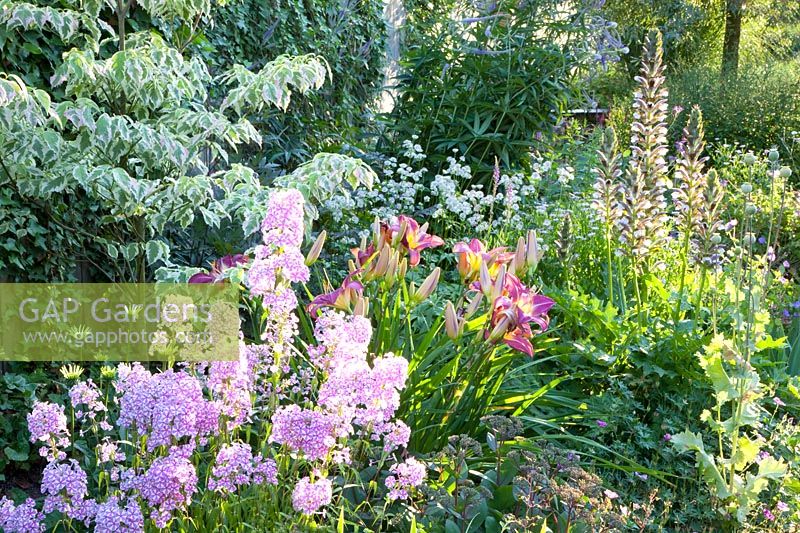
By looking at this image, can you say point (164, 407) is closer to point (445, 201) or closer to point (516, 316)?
point (516, 316)

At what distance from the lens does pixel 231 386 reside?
77.3 inches

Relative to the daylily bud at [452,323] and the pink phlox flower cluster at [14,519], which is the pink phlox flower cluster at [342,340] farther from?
the pink phlox flower cluster at [14,519]

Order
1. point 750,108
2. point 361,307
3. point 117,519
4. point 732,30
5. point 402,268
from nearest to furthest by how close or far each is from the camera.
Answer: point 117,519 < point 361,307 < point 402,268 < point 750,108 < point 732,30

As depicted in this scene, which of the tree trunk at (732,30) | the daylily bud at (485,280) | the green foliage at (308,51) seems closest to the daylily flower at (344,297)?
the daylily bud at (485,280)

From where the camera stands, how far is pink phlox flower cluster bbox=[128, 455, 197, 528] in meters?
1.75

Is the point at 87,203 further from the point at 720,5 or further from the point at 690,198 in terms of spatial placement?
the point at 720,5

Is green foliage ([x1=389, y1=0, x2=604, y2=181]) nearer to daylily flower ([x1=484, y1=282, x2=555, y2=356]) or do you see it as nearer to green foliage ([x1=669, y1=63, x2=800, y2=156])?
daylily flower ([x1=484, y1=282, x2=555, y2=356])

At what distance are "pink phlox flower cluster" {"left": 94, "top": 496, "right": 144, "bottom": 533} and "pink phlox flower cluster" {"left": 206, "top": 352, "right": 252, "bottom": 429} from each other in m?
0.31

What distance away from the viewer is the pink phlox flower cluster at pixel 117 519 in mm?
1718

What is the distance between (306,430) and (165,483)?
348 millimetres

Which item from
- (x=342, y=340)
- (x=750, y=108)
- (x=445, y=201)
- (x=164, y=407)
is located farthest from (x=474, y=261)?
(x=750, y=108)

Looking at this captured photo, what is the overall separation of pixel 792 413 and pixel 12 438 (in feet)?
11.7

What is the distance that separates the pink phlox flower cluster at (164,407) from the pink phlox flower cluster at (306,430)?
211 millimetres

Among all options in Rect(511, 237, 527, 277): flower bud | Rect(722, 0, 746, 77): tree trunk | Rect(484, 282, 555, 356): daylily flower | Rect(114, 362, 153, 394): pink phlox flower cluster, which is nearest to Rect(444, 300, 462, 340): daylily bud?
Rect(484, 282, 555, 356): daylily flower
